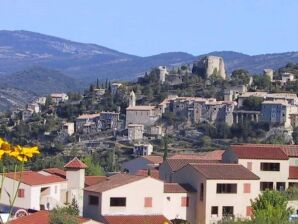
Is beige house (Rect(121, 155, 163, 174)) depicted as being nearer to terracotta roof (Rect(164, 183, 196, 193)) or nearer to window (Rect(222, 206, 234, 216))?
terracotta roof (Rect(164, 183, 196, 193))

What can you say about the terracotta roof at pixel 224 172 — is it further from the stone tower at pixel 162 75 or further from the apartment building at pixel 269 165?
the stone tower at pixel 162 75

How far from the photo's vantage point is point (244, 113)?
124812mm

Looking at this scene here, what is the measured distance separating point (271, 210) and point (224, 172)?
921cm

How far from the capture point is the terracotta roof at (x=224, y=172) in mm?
33344

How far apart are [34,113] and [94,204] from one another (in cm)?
12131

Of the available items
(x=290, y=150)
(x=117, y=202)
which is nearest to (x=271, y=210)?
(x=117, y=202)

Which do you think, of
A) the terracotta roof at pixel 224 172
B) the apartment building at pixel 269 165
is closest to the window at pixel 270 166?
the apartment building at pixel 269 165

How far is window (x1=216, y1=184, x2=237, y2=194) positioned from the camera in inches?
1321

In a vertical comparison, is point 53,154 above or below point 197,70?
below

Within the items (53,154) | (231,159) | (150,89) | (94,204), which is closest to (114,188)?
(94,204)

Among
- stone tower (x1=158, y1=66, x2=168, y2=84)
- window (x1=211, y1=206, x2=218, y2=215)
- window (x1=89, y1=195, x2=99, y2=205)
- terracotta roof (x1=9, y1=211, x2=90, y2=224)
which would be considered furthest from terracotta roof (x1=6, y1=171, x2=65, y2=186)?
stone tower (x1=158, y1=66, x2=168, y2=84)

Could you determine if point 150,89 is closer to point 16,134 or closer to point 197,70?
point 197,70

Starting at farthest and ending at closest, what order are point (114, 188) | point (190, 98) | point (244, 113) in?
point (190, 98), point (244, 113), point (114, 188)

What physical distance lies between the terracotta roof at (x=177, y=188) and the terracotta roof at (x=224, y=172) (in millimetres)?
873
